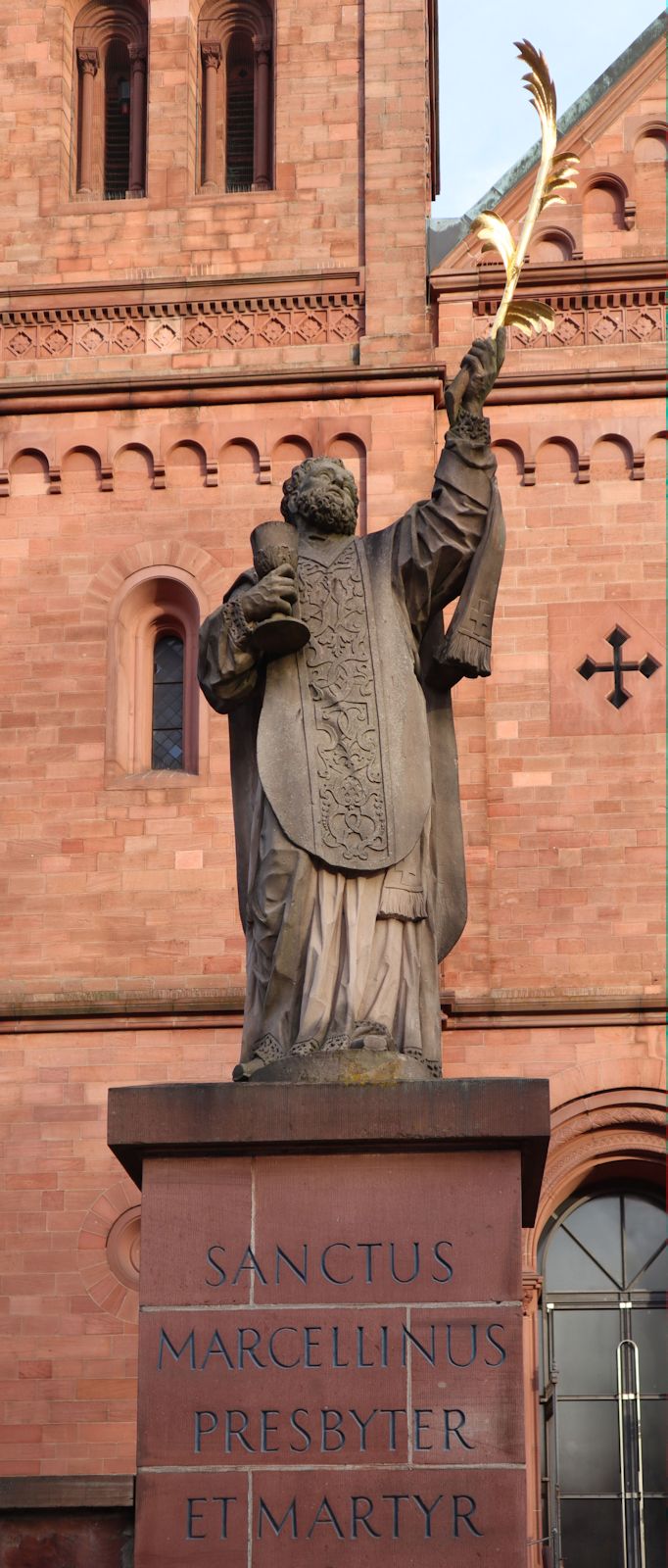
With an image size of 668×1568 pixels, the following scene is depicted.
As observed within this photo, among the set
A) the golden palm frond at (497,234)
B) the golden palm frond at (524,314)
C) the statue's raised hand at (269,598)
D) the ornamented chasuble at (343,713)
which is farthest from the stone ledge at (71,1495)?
the golden palm frond at (497,234)

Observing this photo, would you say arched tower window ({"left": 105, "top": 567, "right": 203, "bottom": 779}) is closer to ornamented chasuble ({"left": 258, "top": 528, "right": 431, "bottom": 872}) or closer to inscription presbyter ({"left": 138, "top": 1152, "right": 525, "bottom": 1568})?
ornamented chasuble ({"left": 258, "top": 528, "right": 431, "bottom": 872})

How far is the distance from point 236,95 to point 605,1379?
10688mm

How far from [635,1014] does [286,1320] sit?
1096 cm

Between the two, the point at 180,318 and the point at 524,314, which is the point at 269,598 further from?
the point at 180,318

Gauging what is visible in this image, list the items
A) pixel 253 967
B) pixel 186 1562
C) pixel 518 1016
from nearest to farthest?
pixel 186 1562, pixel 253 967, pixel 518 1016

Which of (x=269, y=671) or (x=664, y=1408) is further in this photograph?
(x=664, y=1408)

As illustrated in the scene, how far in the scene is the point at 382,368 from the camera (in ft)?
66.9

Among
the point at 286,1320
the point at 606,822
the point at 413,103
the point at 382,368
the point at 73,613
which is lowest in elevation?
the point at 286,1320

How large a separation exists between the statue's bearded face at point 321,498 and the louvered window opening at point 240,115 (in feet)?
42.8

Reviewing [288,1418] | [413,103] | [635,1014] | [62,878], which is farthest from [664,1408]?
[288,1418]

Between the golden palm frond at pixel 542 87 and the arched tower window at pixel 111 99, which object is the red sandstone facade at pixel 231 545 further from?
the golden palm frond at pixel 542 87

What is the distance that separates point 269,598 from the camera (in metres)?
9.05

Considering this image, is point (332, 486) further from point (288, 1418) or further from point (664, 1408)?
point (664, 1408)

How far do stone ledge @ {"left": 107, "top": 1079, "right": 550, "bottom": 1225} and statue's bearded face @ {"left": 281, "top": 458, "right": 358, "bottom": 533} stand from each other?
209 cm
